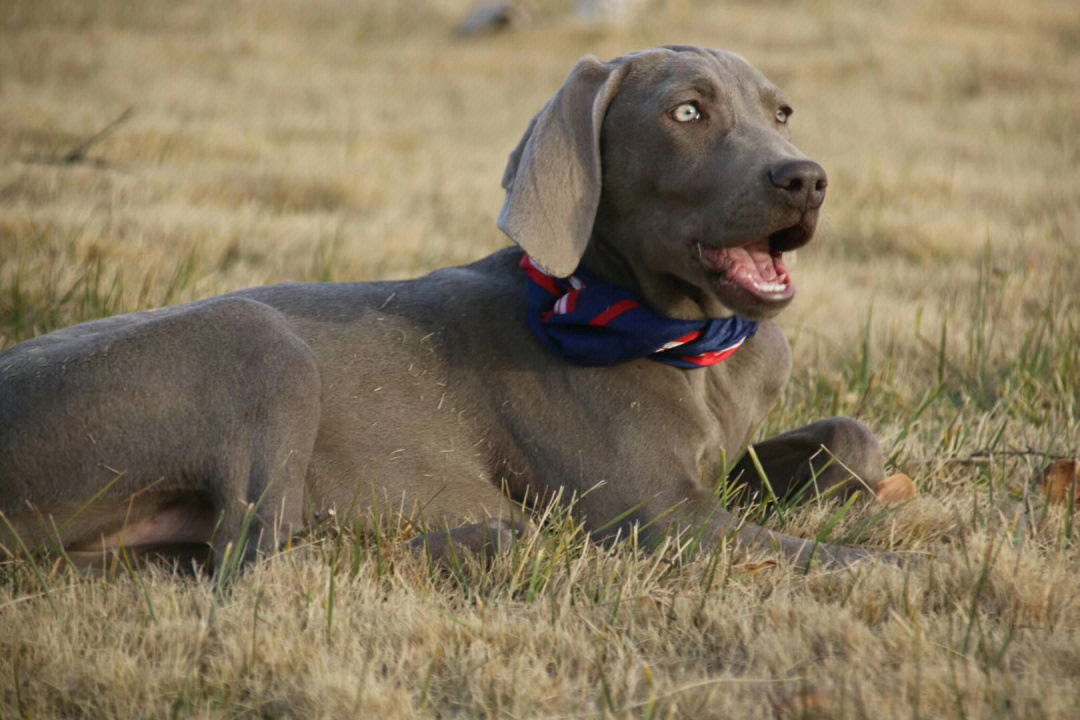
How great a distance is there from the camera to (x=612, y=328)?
2.90 m

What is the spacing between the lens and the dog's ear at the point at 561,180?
2.82 metres

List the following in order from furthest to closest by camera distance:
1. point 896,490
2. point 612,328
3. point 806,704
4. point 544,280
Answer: point 896,490
point 544,280
point 612,328
point 806,704

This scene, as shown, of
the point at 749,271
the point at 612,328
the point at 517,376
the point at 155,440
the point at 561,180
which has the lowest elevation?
the point at 155,440

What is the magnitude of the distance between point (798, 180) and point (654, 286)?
480 mm

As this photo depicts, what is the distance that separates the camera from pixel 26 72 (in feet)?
40.4

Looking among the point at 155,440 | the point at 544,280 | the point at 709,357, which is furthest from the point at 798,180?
the point at 155,440

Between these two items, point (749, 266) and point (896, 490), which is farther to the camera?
point (896, 490)

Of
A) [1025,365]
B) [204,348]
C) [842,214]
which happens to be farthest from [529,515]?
[842,214]

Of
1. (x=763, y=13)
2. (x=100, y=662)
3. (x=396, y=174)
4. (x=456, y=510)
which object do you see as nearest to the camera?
(x=100, y=662)

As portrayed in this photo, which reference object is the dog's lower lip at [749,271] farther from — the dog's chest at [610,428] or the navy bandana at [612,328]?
the dog's chest at [610,428]

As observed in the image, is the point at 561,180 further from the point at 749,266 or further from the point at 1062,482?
the point at 1062,482

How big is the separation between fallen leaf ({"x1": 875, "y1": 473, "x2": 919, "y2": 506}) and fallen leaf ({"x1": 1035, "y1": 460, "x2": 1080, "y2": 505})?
32cm

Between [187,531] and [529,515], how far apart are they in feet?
2.66

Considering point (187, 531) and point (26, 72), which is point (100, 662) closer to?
point (187, 531)
